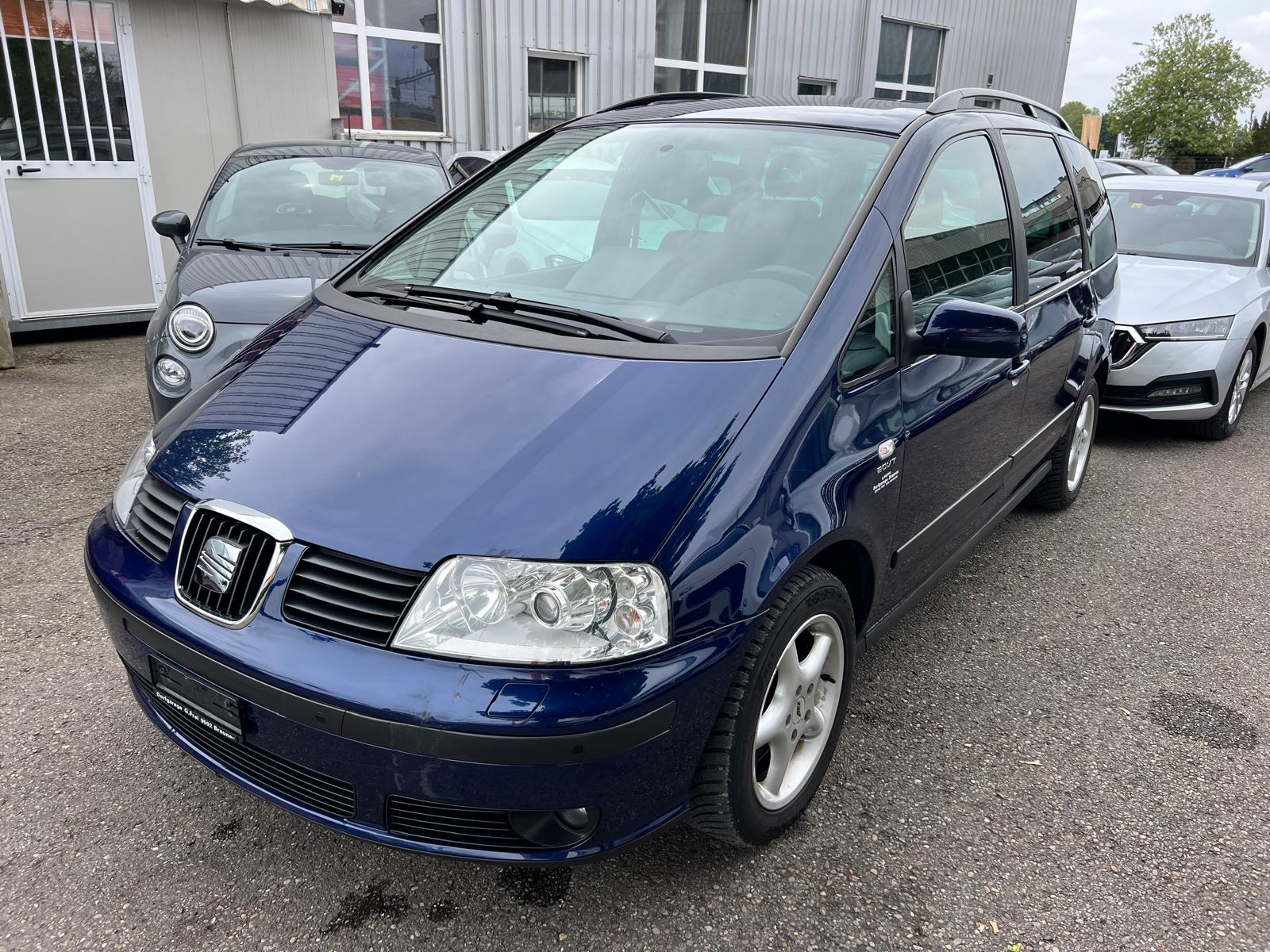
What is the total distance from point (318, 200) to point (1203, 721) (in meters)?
5.14

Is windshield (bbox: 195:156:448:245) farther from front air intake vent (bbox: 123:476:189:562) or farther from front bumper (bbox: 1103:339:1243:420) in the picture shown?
front bumper (bbox: 1103:339:1243:420)

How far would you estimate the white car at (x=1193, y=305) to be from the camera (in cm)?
564

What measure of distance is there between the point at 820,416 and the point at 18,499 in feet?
12.9

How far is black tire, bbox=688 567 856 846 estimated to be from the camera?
78.0 inches

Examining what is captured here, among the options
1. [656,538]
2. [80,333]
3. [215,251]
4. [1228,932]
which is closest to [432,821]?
[656,538]

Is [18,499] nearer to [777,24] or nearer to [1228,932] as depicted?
[1228,932]

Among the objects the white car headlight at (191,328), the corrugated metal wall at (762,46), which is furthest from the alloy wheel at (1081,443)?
the white car headlight at (191,328)

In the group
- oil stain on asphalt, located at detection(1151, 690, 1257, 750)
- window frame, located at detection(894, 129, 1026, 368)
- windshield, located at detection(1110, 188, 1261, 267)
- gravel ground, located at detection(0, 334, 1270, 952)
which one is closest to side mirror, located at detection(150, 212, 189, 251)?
gravel ground, located at detection(0, 334, 1270, 952)

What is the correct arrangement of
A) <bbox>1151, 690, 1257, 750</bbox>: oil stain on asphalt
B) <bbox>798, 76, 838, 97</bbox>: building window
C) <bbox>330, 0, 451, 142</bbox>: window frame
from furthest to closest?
<bbox>798, 76, 838, 97</bbox>: building window → <bbox>330, 0, 451, 142</bbox>: window frame → <bbox>1151, 690, 1257, 750</bbox>: oil stain on asphalt

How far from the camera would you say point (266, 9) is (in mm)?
8719

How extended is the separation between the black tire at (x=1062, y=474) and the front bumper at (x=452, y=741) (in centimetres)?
297

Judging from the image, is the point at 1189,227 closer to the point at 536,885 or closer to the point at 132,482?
the point at 536,885

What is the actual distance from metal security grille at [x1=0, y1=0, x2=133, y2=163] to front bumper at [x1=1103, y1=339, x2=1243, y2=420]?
7.99 meters

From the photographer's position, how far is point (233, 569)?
194 cm
